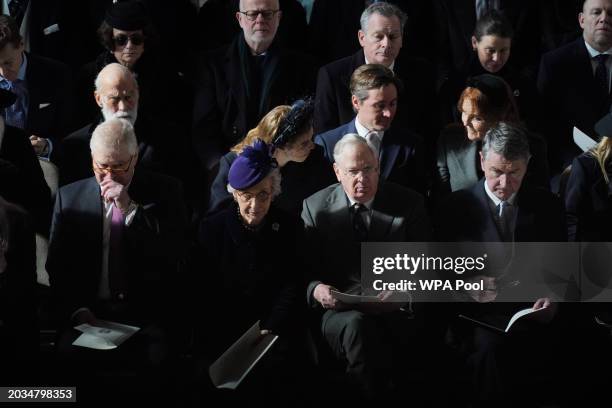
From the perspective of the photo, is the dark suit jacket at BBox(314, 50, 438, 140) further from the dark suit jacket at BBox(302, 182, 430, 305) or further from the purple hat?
the purple hat

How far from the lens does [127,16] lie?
6016 millimetres

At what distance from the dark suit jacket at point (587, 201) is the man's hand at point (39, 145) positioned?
277cm

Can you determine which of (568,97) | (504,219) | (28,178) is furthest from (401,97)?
(28,178)

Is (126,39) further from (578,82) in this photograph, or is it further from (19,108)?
(578,82)

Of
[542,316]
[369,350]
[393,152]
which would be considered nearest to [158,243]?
[369,350]

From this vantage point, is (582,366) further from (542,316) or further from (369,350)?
(369,350)

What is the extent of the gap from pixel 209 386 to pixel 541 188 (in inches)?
75.9

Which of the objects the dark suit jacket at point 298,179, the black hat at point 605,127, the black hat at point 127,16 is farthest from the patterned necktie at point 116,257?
the black hat at point 605,127

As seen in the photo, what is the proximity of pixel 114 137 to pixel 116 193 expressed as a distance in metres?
0.26

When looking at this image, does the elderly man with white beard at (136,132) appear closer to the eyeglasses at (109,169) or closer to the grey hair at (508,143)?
the eyeglasses at (109,169)

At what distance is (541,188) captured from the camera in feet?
17.4

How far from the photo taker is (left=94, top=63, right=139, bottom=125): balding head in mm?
5570

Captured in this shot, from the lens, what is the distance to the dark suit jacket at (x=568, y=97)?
6312 millimetres

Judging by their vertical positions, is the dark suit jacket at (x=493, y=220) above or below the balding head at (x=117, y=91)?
below
